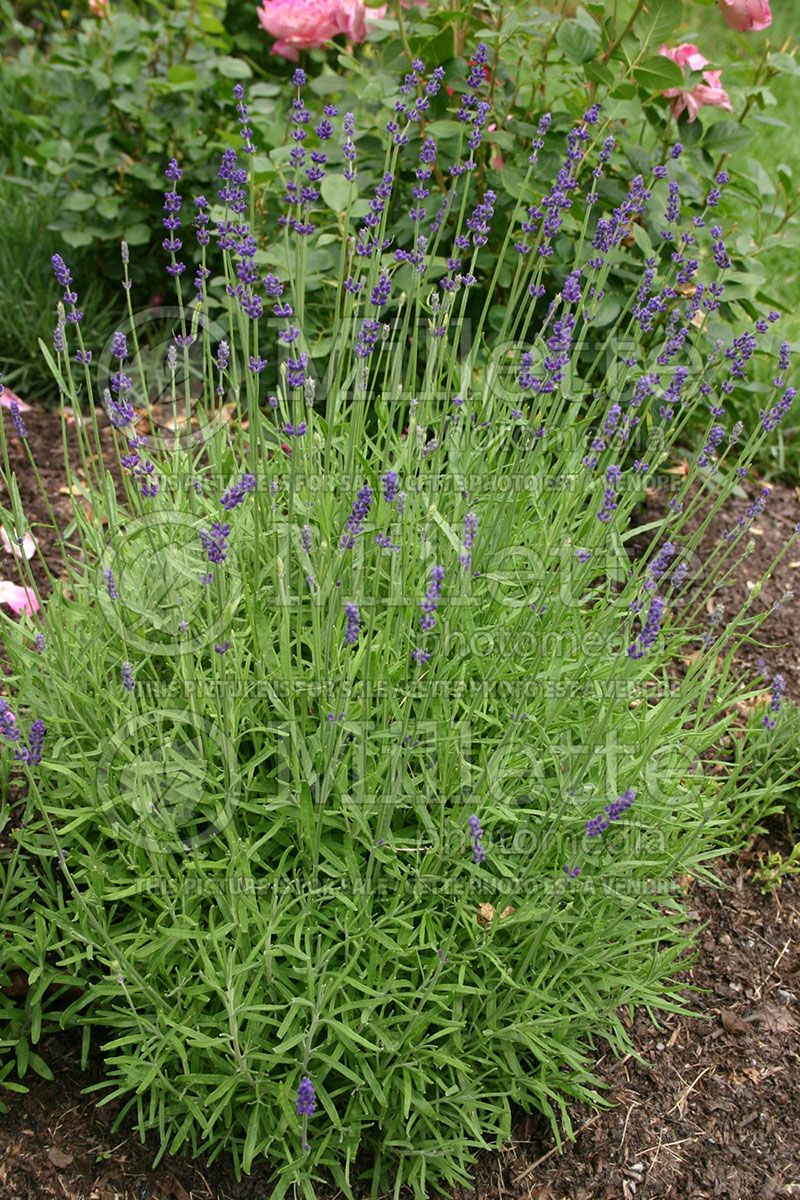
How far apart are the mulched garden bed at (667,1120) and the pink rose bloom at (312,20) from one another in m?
2.82

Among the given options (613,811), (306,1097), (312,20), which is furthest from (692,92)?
(306,1097)

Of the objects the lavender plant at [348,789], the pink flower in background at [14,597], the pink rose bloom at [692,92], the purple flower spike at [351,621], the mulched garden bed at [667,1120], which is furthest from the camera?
the pink rose bloom at [692,92]

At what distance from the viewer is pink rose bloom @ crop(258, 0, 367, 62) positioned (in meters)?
3.52

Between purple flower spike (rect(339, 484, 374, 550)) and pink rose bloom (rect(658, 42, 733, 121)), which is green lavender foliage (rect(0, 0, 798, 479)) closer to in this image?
pink rose bloom (rect(658, 42, 733, 121))

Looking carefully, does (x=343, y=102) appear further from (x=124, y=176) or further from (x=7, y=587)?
(x=7, y=587)

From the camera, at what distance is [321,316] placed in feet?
12.0

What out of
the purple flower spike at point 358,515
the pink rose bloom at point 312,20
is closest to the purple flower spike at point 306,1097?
the purple flower spike at point 358,515

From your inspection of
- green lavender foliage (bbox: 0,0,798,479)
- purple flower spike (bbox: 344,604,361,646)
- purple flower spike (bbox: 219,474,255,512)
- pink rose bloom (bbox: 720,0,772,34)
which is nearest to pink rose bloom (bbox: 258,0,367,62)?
green lavender foliage (bbox: 0,0,798,479)

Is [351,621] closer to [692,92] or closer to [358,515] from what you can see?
[358,515]

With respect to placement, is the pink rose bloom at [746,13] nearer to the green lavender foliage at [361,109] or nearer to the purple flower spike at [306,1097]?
the green lavender foliage at [361,109]

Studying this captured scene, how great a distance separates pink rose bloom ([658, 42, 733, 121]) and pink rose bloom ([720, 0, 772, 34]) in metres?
0.13

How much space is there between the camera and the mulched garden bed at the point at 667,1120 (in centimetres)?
209

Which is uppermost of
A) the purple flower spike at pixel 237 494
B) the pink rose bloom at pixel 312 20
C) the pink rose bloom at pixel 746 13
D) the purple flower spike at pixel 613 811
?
the pink rose bloom at pixel 746 13

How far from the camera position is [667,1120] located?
2.35 m
